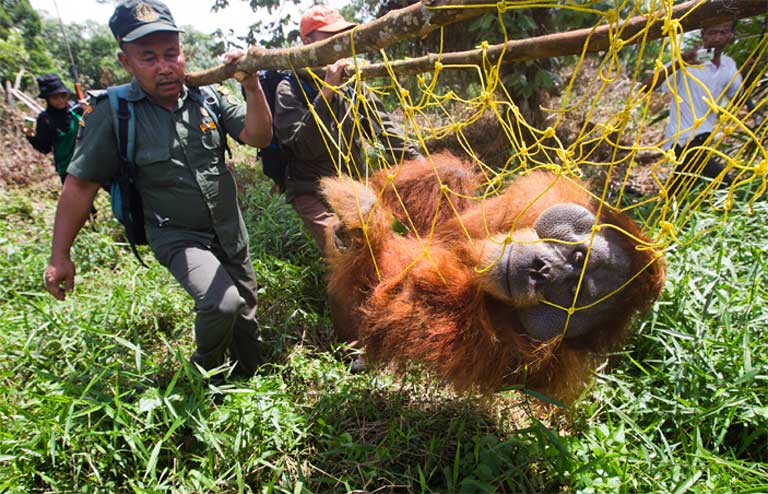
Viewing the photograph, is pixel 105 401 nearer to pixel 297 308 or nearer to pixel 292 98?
pixel 297 308

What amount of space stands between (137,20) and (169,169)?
0.68 metres

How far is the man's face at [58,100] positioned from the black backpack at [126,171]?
2.75m

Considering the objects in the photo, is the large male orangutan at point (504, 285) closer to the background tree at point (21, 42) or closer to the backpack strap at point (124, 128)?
the backpack strap at point (124, 128)

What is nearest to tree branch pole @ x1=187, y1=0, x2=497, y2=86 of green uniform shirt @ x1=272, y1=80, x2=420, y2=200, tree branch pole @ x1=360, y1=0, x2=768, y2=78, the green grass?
tree branch pole @ x1=360, y1=0, x2=768, y2=78

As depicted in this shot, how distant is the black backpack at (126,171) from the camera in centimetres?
214

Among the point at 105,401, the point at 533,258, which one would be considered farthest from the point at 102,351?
the point at 533,258

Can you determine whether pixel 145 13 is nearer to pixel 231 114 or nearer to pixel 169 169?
pixel 231 114

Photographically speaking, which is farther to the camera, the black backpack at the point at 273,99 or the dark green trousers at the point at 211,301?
the black backpack at the point at 273,99

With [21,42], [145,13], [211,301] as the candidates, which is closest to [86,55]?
[21,42]

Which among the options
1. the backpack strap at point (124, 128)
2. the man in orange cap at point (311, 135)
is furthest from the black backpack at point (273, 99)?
the backpack strap at point (124, 128)

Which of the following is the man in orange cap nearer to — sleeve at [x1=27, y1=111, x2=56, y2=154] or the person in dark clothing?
the person in dark clothing

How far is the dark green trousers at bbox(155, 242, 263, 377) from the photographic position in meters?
2.12

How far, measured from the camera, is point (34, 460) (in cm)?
193

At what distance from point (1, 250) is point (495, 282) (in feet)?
13.8
